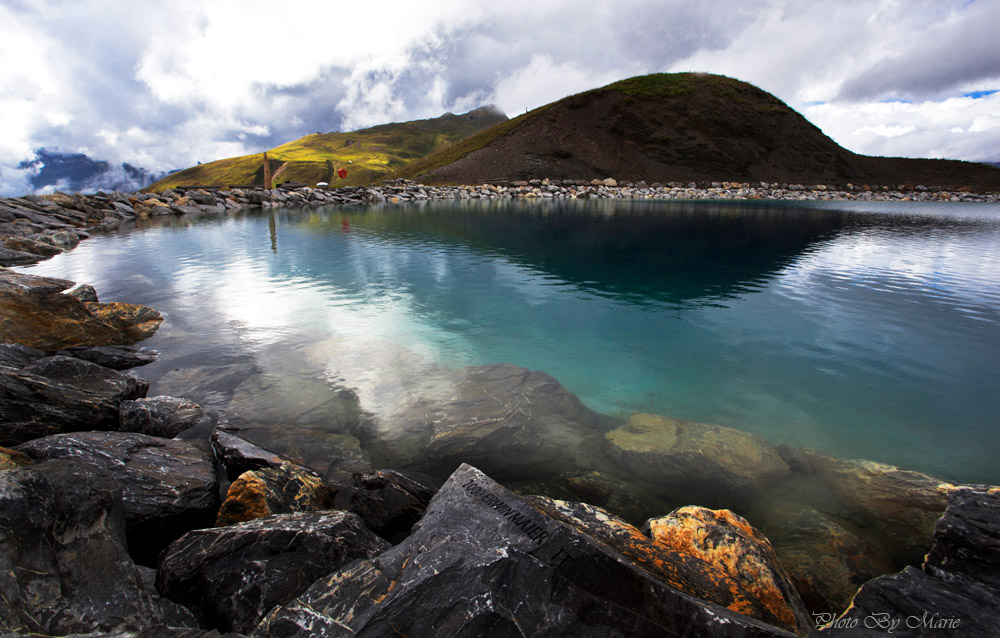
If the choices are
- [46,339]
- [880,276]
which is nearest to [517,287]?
[46,339]

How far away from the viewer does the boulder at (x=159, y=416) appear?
7.84m

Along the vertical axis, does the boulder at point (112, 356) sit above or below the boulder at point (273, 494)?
above

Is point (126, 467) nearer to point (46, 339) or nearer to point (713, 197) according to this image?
point (46, 339)

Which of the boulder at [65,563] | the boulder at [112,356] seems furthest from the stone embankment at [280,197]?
the boulder at [65,563]

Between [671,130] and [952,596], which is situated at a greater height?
[671,130]

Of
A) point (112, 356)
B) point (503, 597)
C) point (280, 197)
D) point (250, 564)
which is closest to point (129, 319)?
point (112, 356)

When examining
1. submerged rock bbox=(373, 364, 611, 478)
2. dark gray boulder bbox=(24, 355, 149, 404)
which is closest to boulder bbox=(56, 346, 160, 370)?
dark gray boulder bbox=(24, 355, 149, 404)

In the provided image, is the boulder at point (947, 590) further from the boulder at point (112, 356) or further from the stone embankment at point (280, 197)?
the stone embankment at point (280, 197)

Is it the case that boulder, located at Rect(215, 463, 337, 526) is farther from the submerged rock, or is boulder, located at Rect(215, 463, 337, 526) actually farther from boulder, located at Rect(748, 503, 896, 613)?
boulder, located at Rect(748, 503, 896, 613)

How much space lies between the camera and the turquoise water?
423 inches

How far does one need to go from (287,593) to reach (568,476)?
4.97 metres

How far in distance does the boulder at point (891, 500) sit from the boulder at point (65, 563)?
935 centimetres

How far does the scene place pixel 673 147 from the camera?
125 m

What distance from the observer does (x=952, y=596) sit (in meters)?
4.14
